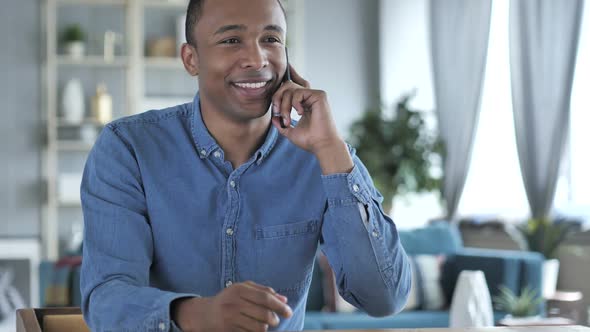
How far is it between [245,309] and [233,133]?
614mm

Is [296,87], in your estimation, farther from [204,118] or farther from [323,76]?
[323,76]

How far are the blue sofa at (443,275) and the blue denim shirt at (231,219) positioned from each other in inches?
116

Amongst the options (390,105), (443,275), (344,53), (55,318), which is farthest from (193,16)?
(344,53)

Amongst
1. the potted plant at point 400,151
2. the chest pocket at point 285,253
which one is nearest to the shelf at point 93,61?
the potted plant at point 400,151

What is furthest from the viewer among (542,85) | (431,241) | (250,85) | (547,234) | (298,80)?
(542,85)

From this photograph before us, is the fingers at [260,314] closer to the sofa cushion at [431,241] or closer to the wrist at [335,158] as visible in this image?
the wrist at [335,158]

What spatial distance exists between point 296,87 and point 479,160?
5.65 metres

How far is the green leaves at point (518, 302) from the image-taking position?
13.8 ft

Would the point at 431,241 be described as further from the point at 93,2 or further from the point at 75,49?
the point at 93,2

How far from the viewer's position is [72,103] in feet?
23.4

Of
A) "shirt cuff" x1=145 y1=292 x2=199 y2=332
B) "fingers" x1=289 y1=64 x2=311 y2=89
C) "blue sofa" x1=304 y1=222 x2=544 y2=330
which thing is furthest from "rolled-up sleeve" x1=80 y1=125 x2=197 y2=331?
"blue sofa" x1=304 y1=222 x2=544 y2=330

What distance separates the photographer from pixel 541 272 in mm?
4957

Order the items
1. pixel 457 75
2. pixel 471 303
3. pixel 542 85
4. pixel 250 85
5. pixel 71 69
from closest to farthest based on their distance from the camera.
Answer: pixel 250 85 < pixel 471 303 < pixel 542 85 < pixel 457 75 < pixel 71 69

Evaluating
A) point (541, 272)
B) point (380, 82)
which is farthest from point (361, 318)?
point (380, 82)
